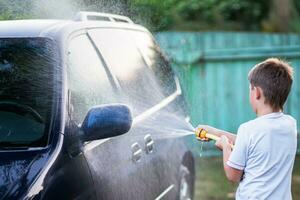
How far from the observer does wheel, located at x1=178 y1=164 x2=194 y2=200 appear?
16.7 feet

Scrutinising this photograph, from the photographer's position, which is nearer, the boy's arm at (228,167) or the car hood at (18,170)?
the car hood at (18,170)

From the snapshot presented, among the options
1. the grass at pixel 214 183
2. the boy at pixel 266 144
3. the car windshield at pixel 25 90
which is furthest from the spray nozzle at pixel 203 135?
the grass at pixel 214 183

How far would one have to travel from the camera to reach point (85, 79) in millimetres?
3934

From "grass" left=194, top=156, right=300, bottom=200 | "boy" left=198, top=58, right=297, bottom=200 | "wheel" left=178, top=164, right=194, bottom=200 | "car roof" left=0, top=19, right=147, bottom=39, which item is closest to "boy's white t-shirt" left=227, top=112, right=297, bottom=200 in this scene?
"boy" left=198, top=58, right=297, bottom=200

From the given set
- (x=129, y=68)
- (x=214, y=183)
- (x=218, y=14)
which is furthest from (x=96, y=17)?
(x=218, y=14)

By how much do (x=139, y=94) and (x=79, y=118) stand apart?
3.12 feet

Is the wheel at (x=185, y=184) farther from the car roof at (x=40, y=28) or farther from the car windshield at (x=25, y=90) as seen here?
the car windshield at (x=25, y=90)

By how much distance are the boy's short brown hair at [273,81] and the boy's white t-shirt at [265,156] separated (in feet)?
0.27

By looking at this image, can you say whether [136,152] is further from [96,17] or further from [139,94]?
[96,17]

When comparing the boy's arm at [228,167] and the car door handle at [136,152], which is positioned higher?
the boy's arm at [228,167]

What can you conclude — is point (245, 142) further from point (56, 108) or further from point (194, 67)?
point (194, 67)

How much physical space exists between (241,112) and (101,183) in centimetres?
629

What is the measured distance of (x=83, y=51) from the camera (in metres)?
4.05

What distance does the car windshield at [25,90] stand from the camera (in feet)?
11.5
